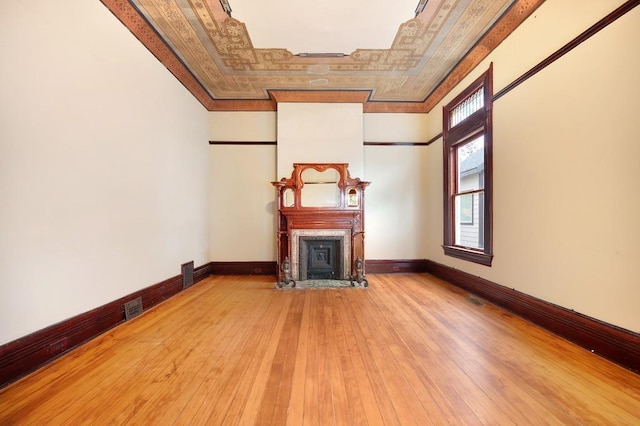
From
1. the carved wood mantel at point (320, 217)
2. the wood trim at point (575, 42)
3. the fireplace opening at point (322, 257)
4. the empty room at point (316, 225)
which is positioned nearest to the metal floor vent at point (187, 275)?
the empty room at point (316, 225)

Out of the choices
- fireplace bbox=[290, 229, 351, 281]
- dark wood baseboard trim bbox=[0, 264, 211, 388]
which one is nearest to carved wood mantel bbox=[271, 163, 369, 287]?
fireplace bbox=[290, 229, 351, 281]

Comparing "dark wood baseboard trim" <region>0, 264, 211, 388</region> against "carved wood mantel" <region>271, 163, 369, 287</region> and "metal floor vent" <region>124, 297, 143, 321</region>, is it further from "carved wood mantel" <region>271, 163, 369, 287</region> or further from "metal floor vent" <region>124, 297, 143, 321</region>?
"carved wood mantel" <region>271, 163, 369, 287</region>

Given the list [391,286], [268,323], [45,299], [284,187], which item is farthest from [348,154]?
[45,299]

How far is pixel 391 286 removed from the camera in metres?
3.76

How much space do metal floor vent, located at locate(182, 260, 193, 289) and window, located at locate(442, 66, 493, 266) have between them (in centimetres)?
395

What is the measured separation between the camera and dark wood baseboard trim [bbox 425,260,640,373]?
1646 mm

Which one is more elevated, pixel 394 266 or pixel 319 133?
pixel 319 133

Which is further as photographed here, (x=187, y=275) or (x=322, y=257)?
(x=322, y=257)

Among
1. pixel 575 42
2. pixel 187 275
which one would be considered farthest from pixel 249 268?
pixel 575 42

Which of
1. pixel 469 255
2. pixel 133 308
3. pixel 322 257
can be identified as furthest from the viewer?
pixel 322 257

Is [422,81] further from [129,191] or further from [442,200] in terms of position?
[129,191]

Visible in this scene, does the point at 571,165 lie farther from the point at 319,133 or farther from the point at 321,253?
the point at 319,133

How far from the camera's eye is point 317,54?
11.1 ft

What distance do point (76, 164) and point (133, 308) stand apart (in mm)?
1454
